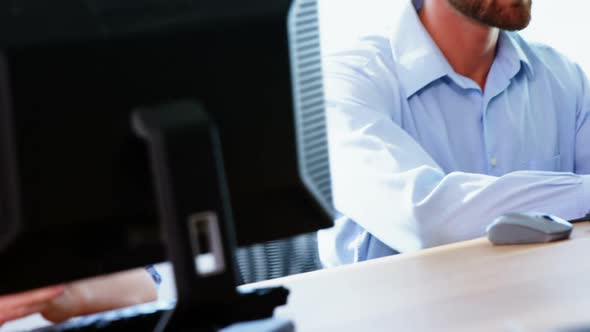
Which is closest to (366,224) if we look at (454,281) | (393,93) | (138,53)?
(393,93)


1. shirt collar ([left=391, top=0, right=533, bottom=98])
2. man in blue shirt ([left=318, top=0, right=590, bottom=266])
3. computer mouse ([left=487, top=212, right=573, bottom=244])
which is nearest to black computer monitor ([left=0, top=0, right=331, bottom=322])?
computer mouse ([left=487, top=212, right=573, bottom=244])

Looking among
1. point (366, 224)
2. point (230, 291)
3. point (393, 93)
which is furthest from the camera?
point (393, 93)

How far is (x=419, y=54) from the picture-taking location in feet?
7.57

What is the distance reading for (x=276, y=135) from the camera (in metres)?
1.10

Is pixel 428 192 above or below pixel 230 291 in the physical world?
below

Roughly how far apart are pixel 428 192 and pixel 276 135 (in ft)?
2.64

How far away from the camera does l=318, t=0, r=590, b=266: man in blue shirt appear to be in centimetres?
183

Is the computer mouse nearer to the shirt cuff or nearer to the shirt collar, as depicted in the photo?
the shirt cuff

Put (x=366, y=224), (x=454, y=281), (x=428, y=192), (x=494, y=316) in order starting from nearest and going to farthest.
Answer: (x=494, y=316), (x=454, y=281), (x=428, y=192), (x=366, y=224)

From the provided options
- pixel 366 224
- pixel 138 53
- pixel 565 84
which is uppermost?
pixel 138 53

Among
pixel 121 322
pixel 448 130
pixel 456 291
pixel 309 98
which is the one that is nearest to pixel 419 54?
pixel 448 130

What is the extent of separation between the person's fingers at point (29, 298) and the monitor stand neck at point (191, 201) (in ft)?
1.24

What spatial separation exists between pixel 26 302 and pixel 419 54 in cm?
127

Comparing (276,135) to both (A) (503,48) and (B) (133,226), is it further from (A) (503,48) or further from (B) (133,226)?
(A) (503,48)
